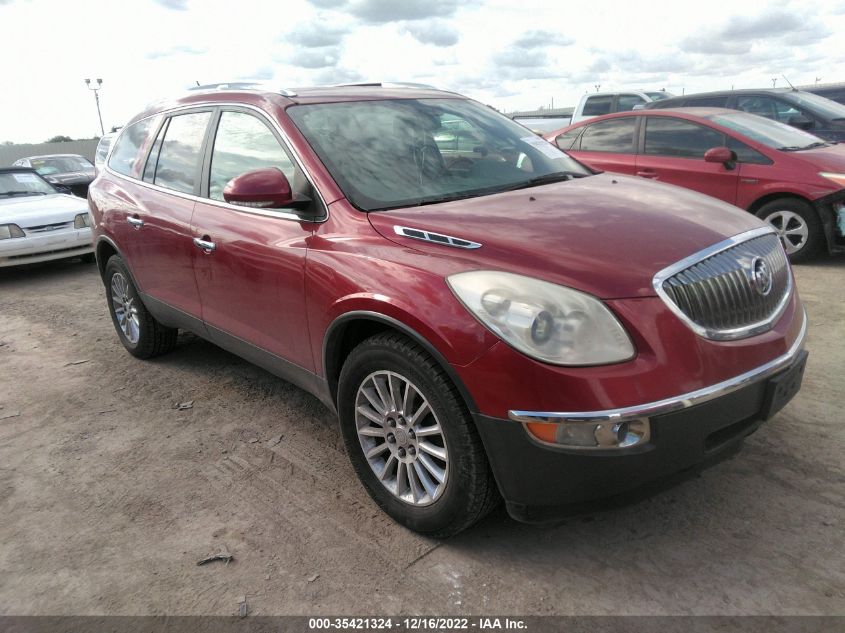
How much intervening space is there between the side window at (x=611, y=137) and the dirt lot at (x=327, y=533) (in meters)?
4.28

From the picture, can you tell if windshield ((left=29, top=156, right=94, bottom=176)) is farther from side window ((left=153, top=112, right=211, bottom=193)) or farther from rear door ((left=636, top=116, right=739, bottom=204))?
rear door ((left=636, top=116, right=739, bottom=204))

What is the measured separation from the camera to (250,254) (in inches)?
134

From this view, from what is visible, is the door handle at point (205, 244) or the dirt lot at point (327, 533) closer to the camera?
the dirt lot at point (327, 533)

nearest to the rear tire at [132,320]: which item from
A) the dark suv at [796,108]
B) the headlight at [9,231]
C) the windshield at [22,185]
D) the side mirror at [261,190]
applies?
the side mirror at [261,190]

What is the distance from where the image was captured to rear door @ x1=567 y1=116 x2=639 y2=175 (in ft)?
25.8

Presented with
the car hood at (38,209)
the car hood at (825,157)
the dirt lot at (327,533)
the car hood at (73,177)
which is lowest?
the car hood at (73,177)

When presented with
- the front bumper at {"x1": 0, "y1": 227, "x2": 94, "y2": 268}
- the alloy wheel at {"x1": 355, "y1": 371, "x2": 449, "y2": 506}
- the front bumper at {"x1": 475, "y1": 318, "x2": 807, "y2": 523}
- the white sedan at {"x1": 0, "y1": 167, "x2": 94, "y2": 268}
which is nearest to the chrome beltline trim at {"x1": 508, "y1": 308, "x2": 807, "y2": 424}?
the front bumper at {"x1": 475, "y1": 318, "x2": 807, "y2": 523}

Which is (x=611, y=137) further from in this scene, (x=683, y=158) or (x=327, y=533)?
(x=327, y=533)

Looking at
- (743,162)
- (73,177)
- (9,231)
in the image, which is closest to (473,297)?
(743,162)

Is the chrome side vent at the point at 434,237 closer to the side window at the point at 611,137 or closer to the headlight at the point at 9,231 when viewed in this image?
the side window at the point at 611,137

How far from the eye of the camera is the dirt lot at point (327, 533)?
246 centimetres

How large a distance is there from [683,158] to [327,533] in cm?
613

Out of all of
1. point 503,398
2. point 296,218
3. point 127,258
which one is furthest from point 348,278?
point 127,258

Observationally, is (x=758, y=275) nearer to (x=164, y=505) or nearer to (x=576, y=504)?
(x=576, y=504)
